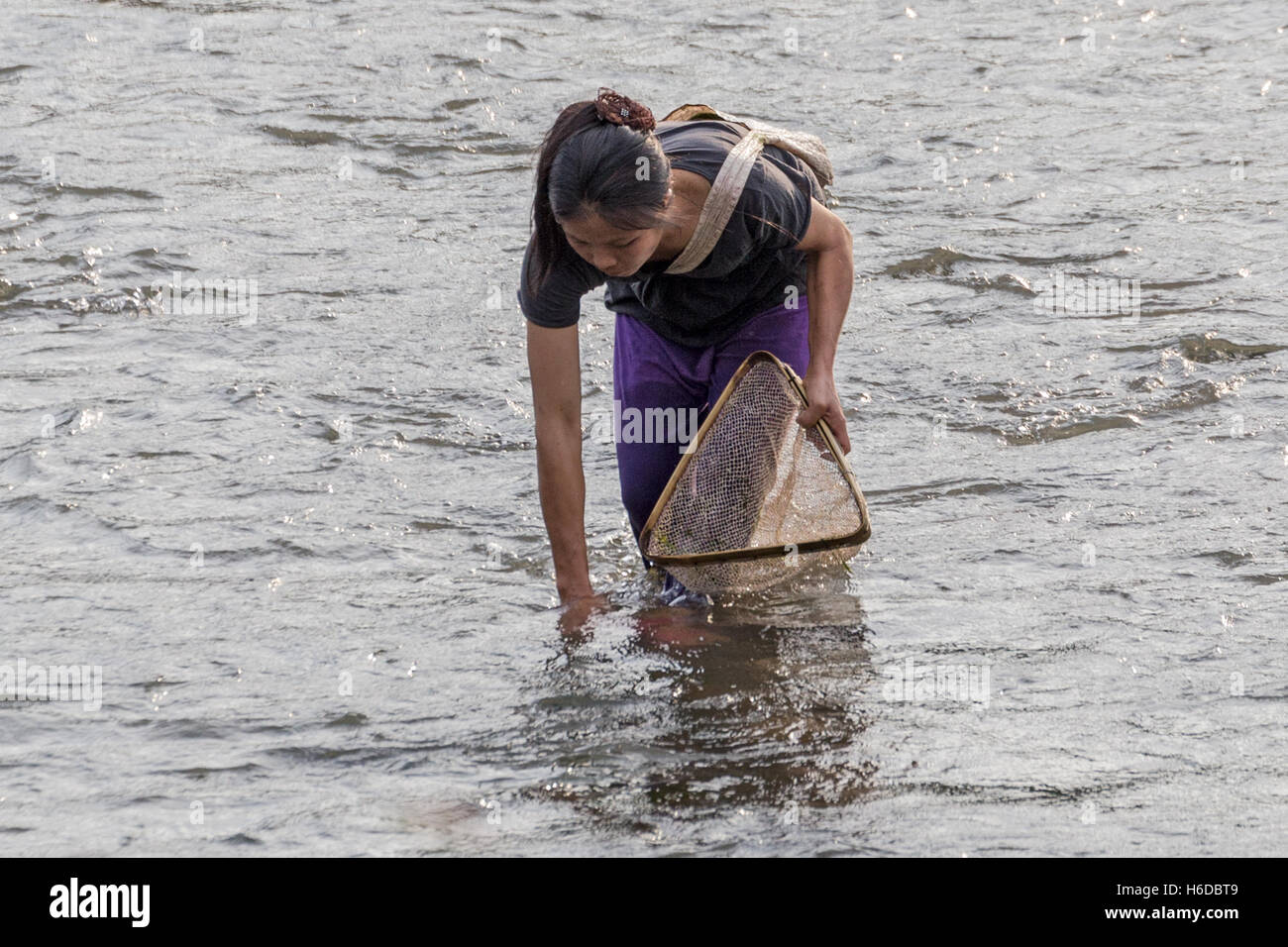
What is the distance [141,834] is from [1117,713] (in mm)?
2033

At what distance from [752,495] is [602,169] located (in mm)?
1111

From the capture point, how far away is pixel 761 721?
11.2 feet

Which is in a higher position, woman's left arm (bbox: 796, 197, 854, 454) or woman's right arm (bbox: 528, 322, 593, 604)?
woman's left arm (bbox: 796, 197, 854, 454)

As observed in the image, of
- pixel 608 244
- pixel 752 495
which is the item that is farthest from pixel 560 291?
pixel 752 495

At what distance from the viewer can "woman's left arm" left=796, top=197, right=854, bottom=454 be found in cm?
360

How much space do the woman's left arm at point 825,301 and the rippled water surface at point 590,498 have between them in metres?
0.62

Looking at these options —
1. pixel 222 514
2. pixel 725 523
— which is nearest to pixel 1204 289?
pixel 725 523

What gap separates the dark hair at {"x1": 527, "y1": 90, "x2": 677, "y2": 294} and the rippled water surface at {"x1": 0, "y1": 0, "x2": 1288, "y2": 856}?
1.12 metres

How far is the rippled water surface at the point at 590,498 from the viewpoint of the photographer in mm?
3143

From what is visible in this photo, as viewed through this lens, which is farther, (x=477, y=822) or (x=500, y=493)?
(x=500, y=493)

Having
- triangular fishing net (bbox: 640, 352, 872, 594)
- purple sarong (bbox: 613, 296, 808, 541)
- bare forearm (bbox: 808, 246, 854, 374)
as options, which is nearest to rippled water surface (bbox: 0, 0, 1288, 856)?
triangular fishing net (bbox: 640, 352, 872, 594)

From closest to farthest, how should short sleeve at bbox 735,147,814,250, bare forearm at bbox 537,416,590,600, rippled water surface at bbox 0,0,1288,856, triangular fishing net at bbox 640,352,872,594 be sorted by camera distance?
rippled water surface at bbox 0,0,1288,856
short sleeve at bbox 735,147,814,250
bare forearm at bbox 537,416,590,600
triangular fishing net at bbox 640,352,872,594

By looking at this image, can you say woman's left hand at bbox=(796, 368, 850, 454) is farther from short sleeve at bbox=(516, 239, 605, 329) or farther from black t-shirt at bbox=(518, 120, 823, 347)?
short sleeve at bbox=(516, 239, 605, 329)
